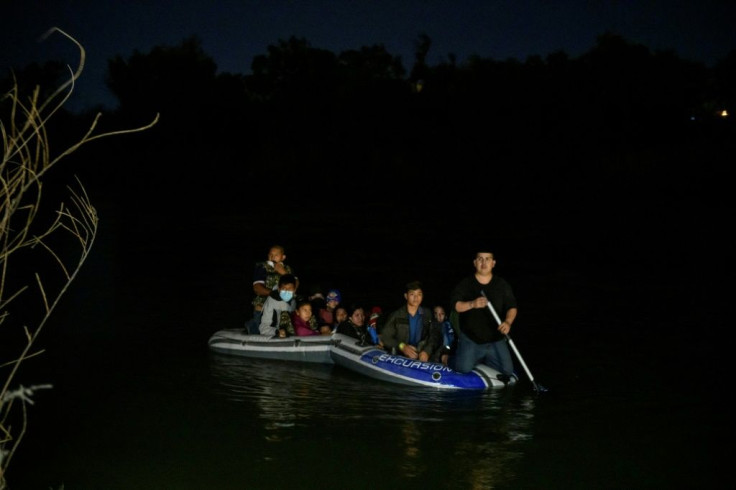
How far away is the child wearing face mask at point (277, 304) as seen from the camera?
11.4 m

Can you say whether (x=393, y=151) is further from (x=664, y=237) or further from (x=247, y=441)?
(x=247, y=441)

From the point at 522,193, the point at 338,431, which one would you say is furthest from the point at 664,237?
the point at 338,431

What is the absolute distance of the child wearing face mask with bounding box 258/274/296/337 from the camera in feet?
37.6

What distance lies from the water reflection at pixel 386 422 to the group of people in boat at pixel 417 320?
0.43m

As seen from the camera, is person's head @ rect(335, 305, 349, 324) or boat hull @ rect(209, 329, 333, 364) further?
person's head @ rect(335, 305, 349, 324)

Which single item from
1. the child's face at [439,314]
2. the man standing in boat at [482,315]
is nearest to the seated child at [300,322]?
the child's face at [439,314]

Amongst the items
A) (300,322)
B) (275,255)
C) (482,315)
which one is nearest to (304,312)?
(300,322)

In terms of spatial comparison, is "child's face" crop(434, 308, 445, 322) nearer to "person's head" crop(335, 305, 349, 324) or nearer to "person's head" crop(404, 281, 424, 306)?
"person's head" crop(404, 281, 424, 306)

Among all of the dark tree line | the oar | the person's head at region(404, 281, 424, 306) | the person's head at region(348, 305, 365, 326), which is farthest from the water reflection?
the dark tree line

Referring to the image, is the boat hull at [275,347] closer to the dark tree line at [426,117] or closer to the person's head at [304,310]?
the person's head at [304,310]

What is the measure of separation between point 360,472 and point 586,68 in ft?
138

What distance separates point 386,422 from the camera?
9.12 meters

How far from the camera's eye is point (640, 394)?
10.2 m

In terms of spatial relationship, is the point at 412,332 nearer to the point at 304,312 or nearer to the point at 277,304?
the point at 304,312
